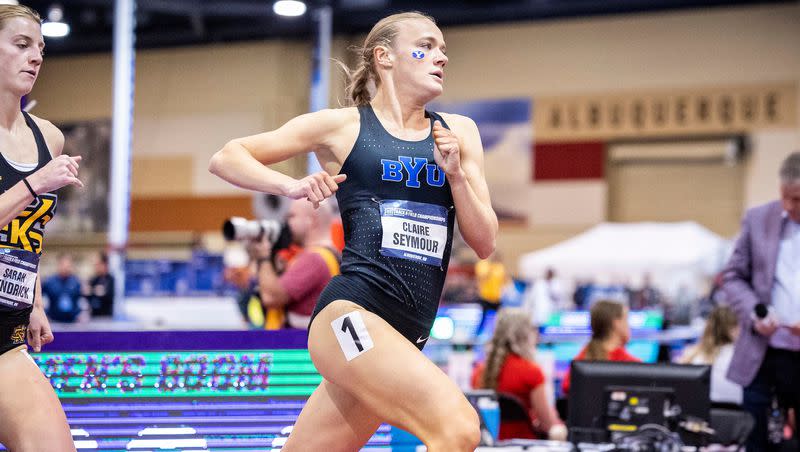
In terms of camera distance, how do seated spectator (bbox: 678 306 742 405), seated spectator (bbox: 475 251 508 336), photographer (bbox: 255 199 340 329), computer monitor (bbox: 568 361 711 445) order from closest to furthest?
computer monitor (bbox: 568 361 711 445), photographer (bbox: 255 199 340 329), seated spectator (bbox: 678 306 742 405), seated spectator (bbox: 475 251 508 336)

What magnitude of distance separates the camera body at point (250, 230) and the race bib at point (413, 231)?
239cm

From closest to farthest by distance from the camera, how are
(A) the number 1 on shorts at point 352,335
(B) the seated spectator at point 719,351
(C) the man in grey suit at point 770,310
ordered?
(A) the number 1 on shorts at point 352,335 → (C) the man in grey suit at point 770,310 → (B) the seated spectator at point 719,351

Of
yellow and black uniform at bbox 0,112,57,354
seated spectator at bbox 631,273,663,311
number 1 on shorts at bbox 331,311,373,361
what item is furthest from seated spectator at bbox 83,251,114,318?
number 1 on shorts at bbox 331,311,373,361

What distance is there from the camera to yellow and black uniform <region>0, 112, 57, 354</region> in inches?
114

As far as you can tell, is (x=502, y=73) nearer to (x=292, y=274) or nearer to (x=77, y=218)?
(x=77, y=218)

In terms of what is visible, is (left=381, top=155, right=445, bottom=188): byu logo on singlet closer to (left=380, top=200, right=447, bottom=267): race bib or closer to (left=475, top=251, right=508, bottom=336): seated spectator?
(left=380, top=200, right=447, bottom=267): race bib

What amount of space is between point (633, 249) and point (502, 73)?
613cm

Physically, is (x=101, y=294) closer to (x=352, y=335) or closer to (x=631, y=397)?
(x=631, y=397)

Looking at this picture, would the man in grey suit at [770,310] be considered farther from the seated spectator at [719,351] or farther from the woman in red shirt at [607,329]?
the seated spectator at [719,351]

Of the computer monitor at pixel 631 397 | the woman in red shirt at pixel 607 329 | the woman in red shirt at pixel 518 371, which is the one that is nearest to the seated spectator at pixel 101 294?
the woman in red shirt at pixel 518 371

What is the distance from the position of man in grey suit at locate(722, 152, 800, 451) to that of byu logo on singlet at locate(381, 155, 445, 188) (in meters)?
2.53

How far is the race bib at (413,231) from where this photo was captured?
8.93 feet

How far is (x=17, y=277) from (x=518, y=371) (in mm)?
3343

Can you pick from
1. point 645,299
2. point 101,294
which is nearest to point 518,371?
point 101,294
